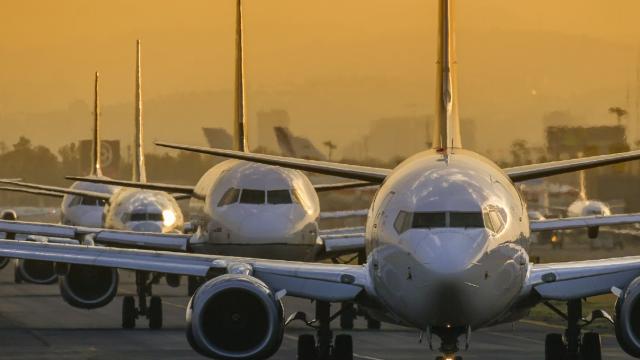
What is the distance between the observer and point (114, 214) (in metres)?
58.2

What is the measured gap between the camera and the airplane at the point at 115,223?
39250 mm

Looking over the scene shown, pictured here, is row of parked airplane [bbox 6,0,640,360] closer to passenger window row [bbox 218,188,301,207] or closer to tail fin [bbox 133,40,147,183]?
passenger window row [bbox 218,188,301,207]

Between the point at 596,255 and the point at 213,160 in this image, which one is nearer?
the point at 213,160

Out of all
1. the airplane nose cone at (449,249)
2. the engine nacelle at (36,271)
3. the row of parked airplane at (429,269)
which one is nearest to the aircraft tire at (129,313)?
the row of parked airplane at (429,269)

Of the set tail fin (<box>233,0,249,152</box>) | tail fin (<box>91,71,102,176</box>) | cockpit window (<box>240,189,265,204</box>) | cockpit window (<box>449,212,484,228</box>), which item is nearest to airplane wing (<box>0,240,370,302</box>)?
cockpit window (<box>449,212,484,228</box>)

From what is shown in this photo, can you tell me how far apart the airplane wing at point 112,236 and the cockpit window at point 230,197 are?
3715 mm

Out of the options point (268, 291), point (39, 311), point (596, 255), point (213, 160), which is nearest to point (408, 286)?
point (268, 291)

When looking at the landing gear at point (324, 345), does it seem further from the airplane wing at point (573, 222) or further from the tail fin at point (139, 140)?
the tail fin at point (139, 140)

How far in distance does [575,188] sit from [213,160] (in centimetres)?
5517

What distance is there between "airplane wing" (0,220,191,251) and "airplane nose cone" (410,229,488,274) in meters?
21.4

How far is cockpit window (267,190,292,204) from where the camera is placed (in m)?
40.7

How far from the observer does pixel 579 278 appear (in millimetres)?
25312

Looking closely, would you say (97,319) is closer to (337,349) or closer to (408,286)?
(337,349)

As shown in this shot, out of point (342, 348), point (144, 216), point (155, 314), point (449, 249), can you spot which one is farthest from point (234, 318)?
A: point (144, 216)
